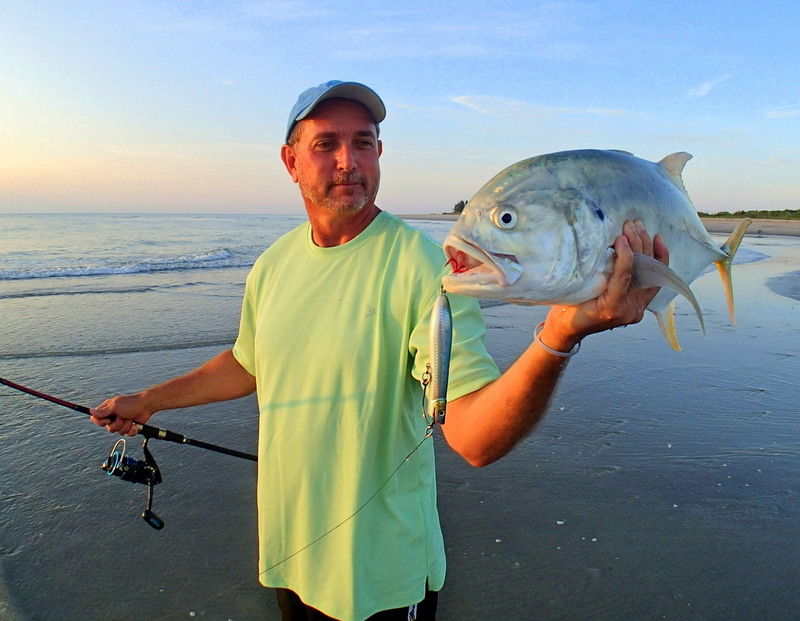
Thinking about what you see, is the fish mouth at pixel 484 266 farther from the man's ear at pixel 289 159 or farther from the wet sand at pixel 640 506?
the wet sand at pixel 640 506

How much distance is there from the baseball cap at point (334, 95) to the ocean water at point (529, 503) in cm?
238

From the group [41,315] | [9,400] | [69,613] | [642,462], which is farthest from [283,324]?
[41,315]

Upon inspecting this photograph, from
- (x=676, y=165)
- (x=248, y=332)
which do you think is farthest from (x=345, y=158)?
(x=676, y=165)

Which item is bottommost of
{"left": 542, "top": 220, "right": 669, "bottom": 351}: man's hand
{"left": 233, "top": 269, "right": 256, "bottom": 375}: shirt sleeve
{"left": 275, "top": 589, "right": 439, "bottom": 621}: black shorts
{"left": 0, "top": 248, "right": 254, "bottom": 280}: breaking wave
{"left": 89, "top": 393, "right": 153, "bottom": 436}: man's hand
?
{"left": 0, "top": 248, "right": 254, "bottom": 280}: breaking wave

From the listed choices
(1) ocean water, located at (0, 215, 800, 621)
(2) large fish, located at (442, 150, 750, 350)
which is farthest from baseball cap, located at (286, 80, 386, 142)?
(1) ocean water, located at (0, 215, 800, 621)

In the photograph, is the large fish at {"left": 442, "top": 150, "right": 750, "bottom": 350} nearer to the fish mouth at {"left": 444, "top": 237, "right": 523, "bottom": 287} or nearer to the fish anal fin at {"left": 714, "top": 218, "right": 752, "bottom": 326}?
the fish mouth at {"left": 444, "top": 237, "right": 523, "bottom": 287}

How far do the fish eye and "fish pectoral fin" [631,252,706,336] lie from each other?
→ 1.02ft

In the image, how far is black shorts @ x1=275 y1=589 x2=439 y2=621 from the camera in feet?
6.51

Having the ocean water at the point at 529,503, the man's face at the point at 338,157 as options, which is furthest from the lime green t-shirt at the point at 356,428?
the ocean water at the point at 529,503

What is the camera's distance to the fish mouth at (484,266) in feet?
4.61

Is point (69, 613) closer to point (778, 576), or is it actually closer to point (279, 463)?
point (279, 463)

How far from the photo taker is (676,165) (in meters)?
2.05

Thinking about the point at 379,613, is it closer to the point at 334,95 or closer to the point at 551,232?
the point at 551,232

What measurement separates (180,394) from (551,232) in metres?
1.97
